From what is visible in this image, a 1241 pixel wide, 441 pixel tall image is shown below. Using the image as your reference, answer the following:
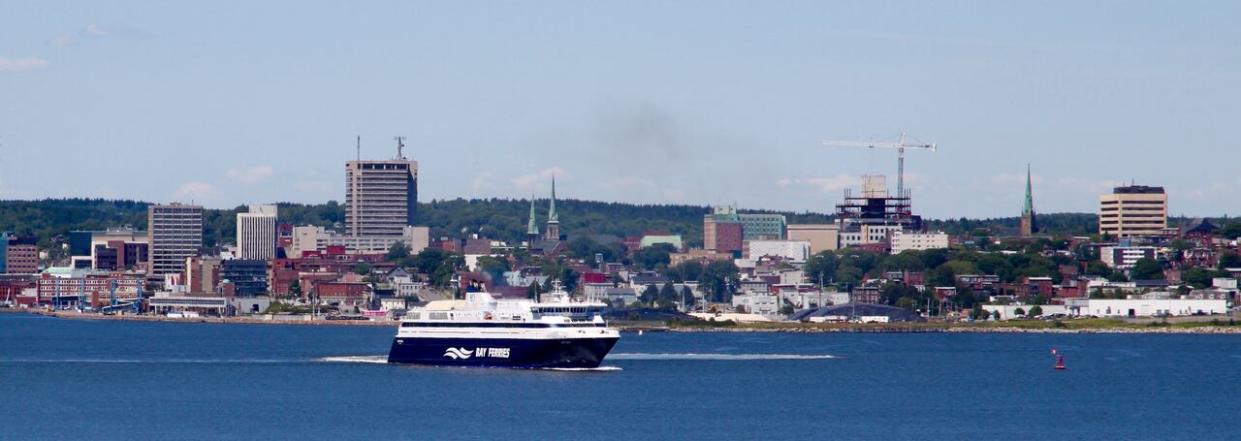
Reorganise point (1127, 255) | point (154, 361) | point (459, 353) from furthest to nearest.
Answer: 1. point (1127, 255)
2. point (154, 361)
3. point (459, 353)

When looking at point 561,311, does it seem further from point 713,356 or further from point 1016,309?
point 1016,309

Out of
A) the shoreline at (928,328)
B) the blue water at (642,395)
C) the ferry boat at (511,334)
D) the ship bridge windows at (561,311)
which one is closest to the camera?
the blue water at (642,395)

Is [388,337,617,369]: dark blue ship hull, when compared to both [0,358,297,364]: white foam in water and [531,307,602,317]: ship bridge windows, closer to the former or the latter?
[531,307,602,317]: ship bridge windows

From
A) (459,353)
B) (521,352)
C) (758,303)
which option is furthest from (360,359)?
(758,303)

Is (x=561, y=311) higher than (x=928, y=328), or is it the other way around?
(x=561, y=311)

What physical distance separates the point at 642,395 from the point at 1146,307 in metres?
84.9

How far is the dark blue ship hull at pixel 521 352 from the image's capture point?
81.6 meters

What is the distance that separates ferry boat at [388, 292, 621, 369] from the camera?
81.6 metres

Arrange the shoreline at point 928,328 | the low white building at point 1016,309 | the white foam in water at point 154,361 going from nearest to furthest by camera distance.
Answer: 1. the white foam in water at point 154,361
2. the shoreline at point 928,328
3. the low white building at point 1016,309

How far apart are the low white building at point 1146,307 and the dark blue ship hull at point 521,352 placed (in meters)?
75.3

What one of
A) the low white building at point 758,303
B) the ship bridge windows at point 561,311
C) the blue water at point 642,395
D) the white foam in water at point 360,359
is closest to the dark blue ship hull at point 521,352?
the blue water at point 642,395

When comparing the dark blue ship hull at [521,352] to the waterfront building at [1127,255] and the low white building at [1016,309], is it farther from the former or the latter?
the waterfront building at [1127,255]

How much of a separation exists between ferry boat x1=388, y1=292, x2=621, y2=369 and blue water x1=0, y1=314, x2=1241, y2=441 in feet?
3.21

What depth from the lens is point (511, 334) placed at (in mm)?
81875
